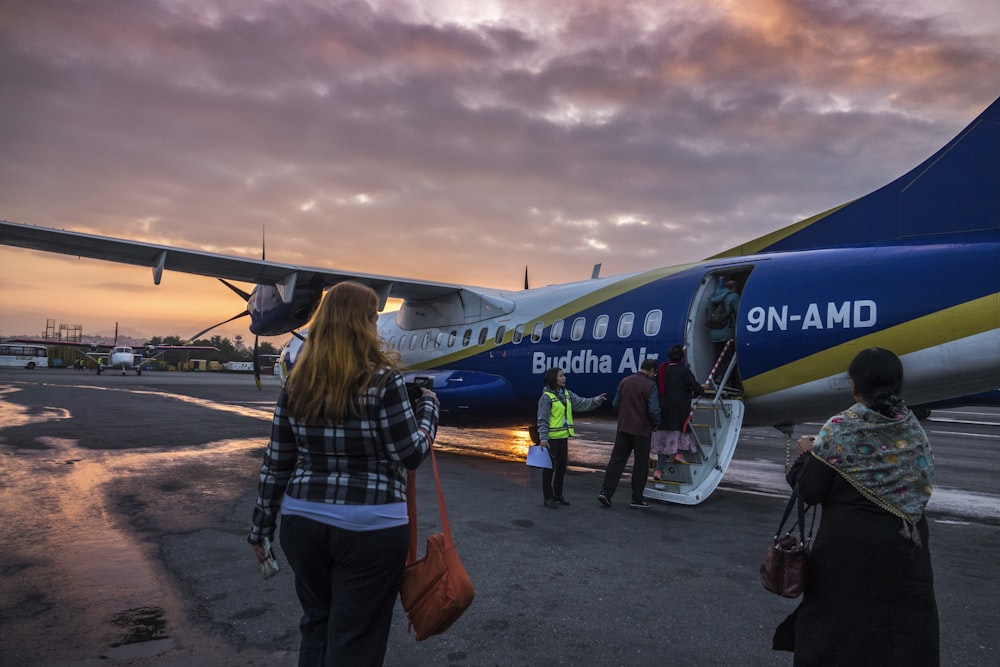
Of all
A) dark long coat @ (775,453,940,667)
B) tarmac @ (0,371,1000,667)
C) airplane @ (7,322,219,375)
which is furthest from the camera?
airplane @ (7,322,219,375)

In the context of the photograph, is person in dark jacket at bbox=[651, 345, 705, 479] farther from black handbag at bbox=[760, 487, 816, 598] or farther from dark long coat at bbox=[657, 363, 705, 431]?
black handbag at bbox=[760, 487, 816, 598]

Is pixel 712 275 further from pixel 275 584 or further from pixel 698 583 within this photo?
pixel 275 584

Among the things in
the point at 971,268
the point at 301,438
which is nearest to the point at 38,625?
the point at 301,438

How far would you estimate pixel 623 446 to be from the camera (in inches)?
314

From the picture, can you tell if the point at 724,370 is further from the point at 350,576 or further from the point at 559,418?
the point at 350,576

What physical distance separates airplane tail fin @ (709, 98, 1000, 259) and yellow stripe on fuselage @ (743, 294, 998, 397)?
1.17 m

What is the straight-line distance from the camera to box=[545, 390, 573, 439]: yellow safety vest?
25.6ft

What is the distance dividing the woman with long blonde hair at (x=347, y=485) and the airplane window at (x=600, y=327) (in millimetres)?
8025

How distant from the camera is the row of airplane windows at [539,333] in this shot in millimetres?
9727

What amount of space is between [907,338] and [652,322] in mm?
3389

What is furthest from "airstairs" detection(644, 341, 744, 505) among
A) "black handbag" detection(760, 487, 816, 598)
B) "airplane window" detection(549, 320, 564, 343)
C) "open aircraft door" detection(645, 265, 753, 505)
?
"black handbag" detection(760, 487, 816, 598)

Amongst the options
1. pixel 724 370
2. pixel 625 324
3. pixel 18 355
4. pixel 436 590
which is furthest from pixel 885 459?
pixel 18 355

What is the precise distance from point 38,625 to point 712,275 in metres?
8.74

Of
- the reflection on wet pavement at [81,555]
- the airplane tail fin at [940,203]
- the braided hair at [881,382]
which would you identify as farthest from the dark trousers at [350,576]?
the airplane tail fin at [940,203]
